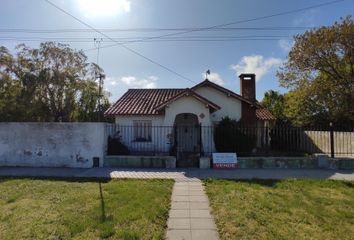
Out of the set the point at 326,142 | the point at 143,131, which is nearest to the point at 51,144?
the point at 143,131

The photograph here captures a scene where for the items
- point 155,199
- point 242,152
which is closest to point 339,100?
point 242,152

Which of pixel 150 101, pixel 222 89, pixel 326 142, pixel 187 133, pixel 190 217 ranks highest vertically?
pixel 222 89

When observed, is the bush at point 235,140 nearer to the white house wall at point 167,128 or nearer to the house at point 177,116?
the house at point 177,116

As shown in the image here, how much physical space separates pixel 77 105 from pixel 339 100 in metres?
19.6

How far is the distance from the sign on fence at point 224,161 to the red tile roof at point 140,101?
601 cm

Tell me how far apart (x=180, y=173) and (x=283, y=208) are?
5.88 meters

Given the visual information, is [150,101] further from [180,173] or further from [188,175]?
[188,175]

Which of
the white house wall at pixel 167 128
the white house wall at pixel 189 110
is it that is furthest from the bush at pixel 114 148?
the white house wall at pixel 189 110

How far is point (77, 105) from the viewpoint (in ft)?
89.1

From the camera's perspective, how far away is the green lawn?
6105mm

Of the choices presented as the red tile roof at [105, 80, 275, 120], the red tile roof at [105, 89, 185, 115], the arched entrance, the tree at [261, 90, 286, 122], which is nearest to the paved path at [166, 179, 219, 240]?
the red tile roof at [105, 80, 275, 120]

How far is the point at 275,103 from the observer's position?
3672 cm

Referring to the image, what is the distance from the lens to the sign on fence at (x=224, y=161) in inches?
568

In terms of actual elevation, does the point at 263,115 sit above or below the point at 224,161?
above
